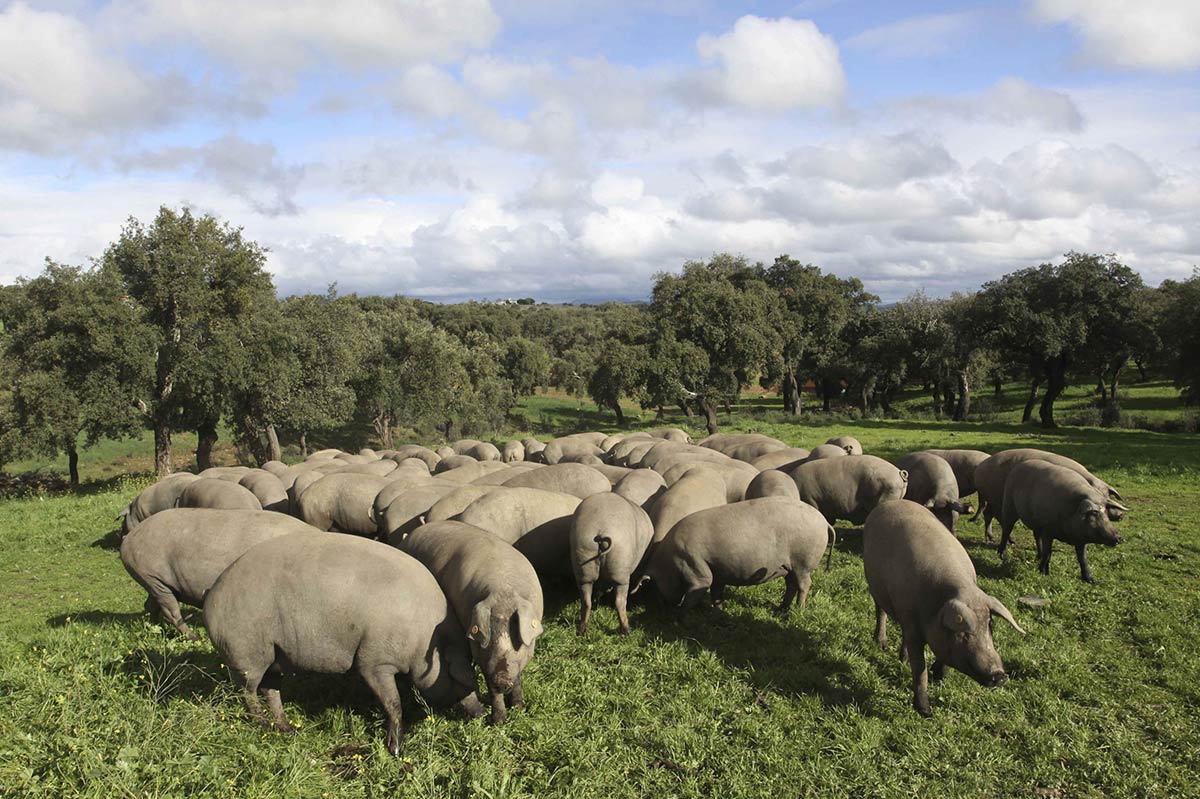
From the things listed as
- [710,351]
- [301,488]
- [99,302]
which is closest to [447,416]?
[710,351]

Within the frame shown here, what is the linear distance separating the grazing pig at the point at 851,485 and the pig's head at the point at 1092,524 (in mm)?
2654

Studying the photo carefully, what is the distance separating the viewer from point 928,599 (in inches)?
287

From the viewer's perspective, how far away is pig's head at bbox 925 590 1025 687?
655cm

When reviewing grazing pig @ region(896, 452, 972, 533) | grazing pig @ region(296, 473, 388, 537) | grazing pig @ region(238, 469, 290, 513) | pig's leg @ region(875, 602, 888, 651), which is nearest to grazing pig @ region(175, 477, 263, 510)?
grazing pig @ region(238, 469, 290, 513)

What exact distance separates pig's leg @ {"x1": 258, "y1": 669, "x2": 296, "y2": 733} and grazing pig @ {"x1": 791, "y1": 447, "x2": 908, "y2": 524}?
9554 millimetres

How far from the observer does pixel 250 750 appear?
5.79 meters

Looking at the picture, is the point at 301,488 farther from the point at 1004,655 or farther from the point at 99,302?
the point at 99,302

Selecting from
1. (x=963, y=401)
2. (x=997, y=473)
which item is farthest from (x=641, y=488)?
(x=963, y=401)

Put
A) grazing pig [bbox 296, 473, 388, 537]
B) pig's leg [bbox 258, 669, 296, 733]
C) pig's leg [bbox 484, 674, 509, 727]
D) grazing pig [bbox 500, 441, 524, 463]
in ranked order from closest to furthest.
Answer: pig's leg [bbox 258, 669, 296, 733] < pig's leg [bbox 484, 674, 509, 727] < grazing pig [bbox 296, 473, 388, 537] < grazing pig [bbox 500, 441, 524, 463]

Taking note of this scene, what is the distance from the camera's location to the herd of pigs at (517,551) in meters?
6.39

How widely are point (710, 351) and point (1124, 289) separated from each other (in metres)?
21.8

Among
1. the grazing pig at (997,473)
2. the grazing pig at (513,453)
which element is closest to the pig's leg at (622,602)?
the grazing pig at (997,473)

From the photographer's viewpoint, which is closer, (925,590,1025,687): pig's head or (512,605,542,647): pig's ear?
(512,605,542,647): pig's ear

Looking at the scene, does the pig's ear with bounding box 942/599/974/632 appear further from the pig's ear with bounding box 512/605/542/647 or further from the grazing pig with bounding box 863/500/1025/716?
the pig's ear with bounding box 512/605/542/647
